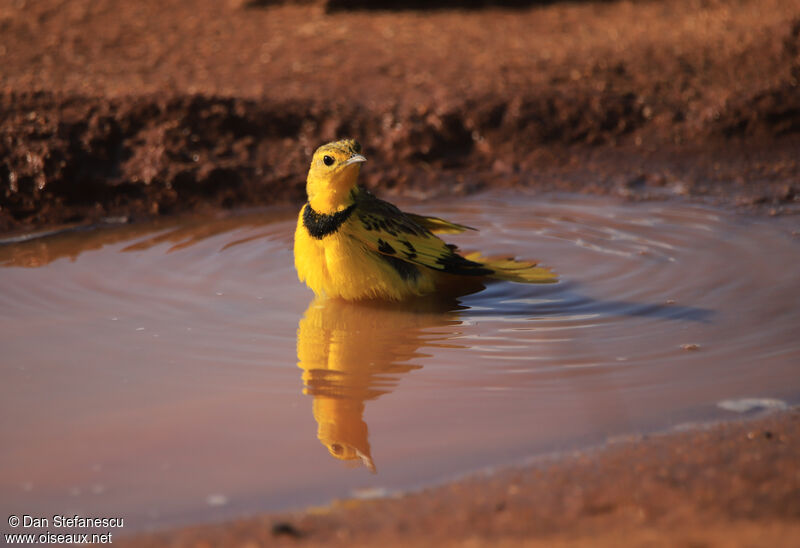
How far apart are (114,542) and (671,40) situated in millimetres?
7188

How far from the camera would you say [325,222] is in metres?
4.91

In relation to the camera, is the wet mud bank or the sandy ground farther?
the sandy ground

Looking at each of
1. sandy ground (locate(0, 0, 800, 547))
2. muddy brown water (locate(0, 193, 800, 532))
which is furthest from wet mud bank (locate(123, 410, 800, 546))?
sandy ground (locate(0, 0, 800, 547))

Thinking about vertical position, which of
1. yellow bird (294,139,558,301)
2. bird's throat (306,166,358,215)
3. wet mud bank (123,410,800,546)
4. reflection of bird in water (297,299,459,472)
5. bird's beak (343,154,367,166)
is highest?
bird's beak (343,154,367,166)

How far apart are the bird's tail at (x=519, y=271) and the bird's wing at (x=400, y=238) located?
0.11 meters

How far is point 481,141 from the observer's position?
7.50 m

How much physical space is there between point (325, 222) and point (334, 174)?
26cm

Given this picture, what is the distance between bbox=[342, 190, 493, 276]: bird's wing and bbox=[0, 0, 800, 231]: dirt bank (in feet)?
6.38

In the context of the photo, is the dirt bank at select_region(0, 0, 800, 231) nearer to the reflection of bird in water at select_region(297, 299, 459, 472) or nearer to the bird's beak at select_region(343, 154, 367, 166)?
the reflection of bird in water at select_region(297, 299, 459, 472)

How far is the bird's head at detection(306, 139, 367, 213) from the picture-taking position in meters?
4.87

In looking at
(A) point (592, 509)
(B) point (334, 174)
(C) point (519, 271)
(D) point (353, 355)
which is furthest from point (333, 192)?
(A) point (592, 509)

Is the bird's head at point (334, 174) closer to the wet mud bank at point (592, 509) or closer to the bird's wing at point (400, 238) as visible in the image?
the bird's wing at point (400, 238)

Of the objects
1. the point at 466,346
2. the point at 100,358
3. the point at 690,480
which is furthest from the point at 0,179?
the point at 690,480

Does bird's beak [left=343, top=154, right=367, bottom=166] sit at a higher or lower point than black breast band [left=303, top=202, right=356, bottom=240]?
higher
